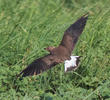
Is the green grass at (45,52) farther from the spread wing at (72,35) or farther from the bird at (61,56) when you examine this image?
the spread wing at (72,35)

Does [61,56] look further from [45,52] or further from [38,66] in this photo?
[45,52]

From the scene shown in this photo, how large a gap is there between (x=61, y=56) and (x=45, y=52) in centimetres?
61

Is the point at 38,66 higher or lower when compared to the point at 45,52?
lower

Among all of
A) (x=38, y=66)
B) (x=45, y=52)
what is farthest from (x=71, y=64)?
(x=38, y=66)

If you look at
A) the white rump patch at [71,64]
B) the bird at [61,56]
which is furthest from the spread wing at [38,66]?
the white rump patch at [71,64]

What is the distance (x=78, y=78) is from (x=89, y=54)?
263mm

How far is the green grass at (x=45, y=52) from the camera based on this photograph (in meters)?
3.74

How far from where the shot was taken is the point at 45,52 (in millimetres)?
4199

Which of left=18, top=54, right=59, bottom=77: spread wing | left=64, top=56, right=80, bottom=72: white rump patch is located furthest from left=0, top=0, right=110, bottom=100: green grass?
left=18, top=54, right=59, bottom=77: spread wing

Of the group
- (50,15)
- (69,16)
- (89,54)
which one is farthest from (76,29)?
(69,16)

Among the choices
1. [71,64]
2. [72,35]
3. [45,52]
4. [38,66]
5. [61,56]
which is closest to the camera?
[38,66]

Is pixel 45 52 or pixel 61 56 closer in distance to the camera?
pixel 61 56

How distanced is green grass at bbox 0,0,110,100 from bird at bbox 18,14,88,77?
19 centimetres

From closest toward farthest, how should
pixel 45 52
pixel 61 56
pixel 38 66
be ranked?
1. pixel 38 66
2. pixel 61 56
3. pixel 45 52
